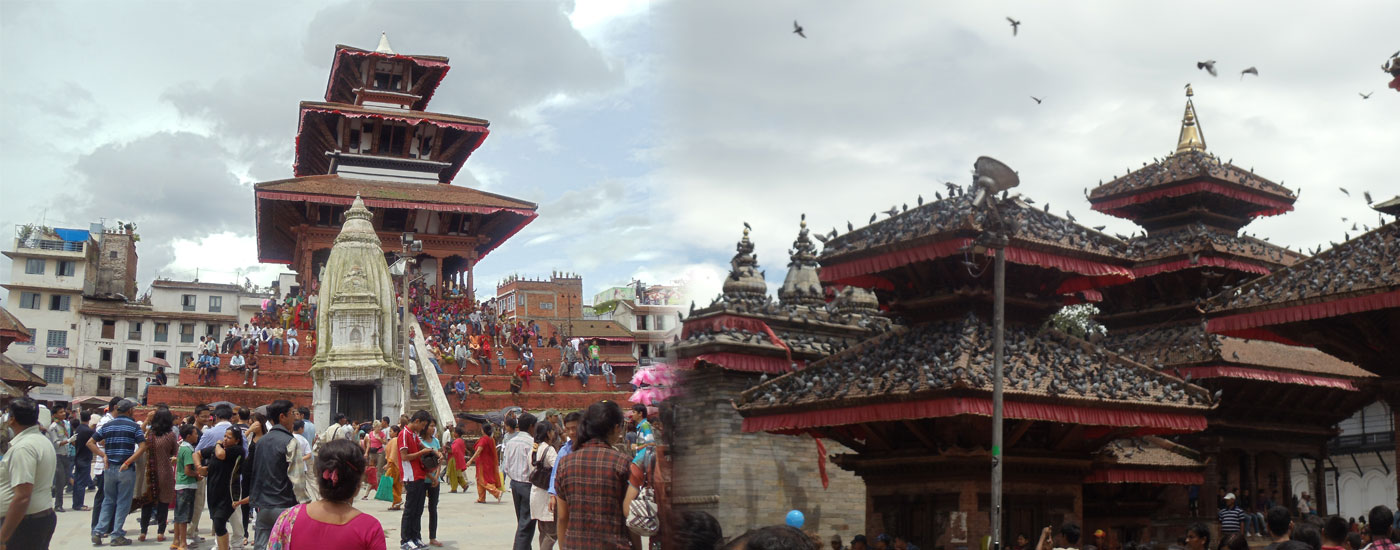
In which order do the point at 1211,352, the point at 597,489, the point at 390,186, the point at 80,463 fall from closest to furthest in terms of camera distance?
the point at 597,489 → the point at 80,463 → the point at 1211,352 → the point at 390,186

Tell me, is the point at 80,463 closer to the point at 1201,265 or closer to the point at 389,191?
the point at 1201,265

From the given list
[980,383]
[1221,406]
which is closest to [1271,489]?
[1221,406]

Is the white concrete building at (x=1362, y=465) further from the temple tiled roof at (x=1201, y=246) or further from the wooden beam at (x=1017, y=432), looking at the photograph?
the wooden beam at (x=1017, y=432)

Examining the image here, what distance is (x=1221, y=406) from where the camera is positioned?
62.6ft

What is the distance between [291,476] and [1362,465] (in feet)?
113

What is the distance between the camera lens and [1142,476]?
15531 mm

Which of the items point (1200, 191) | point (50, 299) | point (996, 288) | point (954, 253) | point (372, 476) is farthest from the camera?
point (50, 299)

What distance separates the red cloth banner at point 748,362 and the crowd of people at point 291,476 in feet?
10.8

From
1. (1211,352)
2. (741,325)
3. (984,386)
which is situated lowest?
(984,386)

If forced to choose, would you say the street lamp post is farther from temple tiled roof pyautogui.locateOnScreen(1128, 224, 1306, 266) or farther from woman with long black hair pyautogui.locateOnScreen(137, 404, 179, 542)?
temple tiled roof pyautogui.locateOnScreen(1128, 224, 1306, 266)

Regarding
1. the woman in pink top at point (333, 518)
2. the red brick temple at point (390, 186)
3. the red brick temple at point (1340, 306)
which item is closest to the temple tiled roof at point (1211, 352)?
the red brick temple at point (1340, 306)

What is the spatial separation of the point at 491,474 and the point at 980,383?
6.98 meters

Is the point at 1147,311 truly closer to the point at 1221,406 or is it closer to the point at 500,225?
the point at 1221,406

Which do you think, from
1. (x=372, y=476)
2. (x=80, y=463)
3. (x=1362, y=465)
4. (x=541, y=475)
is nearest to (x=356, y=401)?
(x=372, y=476)
